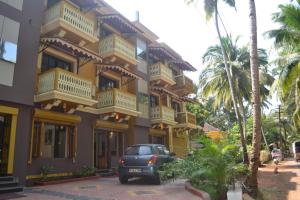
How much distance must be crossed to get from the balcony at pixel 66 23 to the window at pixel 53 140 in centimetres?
478

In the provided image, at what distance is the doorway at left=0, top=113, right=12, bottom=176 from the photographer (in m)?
13.2

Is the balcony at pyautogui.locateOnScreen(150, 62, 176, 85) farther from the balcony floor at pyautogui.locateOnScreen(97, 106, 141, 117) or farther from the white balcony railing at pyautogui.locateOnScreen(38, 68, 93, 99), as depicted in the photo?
the white balcony railing at pyautogui.locateOnScreen(38, 68, 93, 99)

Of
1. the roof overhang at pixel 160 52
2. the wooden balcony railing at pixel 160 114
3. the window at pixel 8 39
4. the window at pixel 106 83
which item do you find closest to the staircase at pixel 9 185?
the window at pixel 8 39

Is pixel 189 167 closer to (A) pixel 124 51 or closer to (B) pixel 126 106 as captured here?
(B) pixel 126 106

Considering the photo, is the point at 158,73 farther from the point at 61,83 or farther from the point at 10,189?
the point at 10,189

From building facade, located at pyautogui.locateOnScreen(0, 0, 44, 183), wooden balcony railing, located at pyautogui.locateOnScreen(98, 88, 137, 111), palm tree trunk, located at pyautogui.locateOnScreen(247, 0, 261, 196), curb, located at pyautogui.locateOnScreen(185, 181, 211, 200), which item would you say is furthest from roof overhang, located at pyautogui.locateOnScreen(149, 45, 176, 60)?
curb, located at pyautogui.locateOnScreen(185, 181, 211, 200)

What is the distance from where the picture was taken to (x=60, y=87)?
1512 cm

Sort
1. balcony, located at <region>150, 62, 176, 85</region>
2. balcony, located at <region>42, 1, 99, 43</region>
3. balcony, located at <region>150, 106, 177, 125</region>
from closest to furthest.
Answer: balcony, located at <region>42, 1, 99, 43</region> < balcony, located at <region>150, 106, 177, 125</region> < balcony, located at <region>150, 62, 176, 85</region>

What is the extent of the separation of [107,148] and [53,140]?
4.81 meters

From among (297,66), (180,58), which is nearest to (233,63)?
(180,58)

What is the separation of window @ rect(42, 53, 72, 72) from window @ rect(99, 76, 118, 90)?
310 cm

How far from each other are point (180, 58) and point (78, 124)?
15627mm

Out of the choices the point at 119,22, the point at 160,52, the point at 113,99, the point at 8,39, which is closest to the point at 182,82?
the point at 160,52

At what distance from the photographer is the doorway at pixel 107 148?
777 inches
